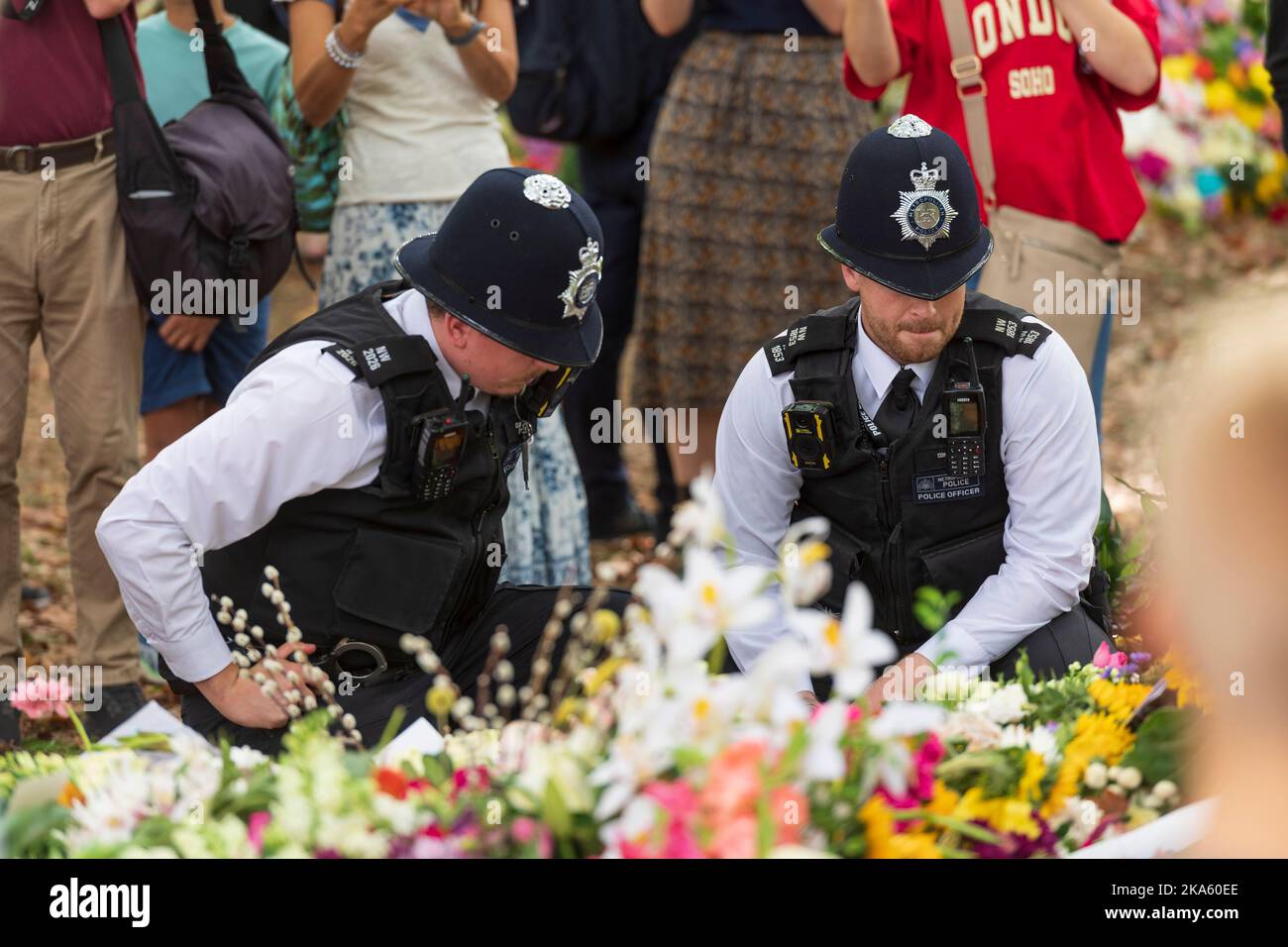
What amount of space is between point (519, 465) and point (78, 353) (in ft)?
3.85

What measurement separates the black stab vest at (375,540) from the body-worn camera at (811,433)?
1.84 feet

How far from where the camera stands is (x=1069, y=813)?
87.8 inches

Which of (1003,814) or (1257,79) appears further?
(1257,79)

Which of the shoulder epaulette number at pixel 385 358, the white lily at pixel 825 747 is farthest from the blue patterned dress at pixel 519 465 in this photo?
the white lily at pixel 825 747

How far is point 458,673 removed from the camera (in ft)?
11.1

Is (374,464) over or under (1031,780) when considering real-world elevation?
over

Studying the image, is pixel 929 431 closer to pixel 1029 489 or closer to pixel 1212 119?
pixel 1029 489

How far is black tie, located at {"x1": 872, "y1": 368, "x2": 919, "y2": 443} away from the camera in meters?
3.22

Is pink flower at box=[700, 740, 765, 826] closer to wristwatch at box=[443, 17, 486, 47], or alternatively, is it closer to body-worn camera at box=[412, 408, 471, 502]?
body-worn camera at box=[412, 408, 471, 502]

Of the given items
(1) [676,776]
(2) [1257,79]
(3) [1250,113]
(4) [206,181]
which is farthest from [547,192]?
(3) [1250,113]

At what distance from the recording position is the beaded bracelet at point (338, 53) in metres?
4.17

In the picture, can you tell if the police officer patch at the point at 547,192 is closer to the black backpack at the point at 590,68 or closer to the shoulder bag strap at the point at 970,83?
the shoulder bag strap at the point at 970,83
